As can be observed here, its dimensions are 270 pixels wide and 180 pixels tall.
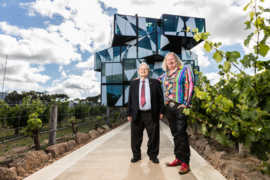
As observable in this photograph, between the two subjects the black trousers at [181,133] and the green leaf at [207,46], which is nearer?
the green leaf at [207,46]

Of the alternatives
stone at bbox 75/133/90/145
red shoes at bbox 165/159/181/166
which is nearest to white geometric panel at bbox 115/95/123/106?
stone at bbox 75/133/90/145

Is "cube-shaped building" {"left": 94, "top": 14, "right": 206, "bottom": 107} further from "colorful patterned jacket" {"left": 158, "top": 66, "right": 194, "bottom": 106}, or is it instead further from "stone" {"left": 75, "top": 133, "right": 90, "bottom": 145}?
"colorful patterned jacket" {"left": 158, "top": 66, "right": 194, "bottom": 106}

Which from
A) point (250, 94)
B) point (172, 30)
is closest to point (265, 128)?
point (250, 94)

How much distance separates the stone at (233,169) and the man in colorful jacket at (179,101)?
0.50m

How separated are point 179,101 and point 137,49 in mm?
18624

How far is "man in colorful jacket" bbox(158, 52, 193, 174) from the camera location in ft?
7.81

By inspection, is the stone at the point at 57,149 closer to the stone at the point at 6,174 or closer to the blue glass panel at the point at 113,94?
the stone at the point at 6,174

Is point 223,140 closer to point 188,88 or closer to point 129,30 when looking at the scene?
point 188,88

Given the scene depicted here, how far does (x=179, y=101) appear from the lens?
94.8 inches

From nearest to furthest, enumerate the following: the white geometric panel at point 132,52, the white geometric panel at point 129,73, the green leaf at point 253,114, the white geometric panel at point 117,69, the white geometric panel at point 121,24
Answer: the green leaf at point 253,114 → the white geometric panel at point 129,73 → the white geometric panel at point 117,69 → the white geometric panel at point 132,52 → the white geometric panel at point 121,24

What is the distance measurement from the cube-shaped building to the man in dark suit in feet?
47.9

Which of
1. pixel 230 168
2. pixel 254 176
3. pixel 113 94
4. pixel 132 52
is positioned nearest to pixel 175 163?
pixel 230 168

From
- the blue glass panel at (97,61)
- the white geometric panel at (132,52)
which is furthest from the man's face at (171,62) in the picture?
the blue glass panel at (97,61)

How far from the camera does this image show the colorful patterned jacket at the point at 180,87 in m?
2.41
